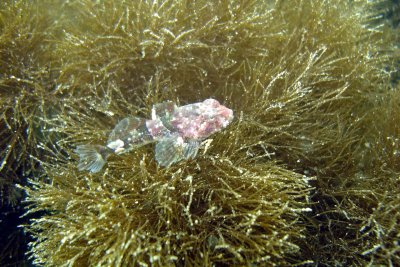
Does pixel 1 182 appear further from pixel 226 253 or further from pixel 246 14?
pixel 246 14

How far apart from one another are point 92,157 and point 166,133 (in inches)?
39.8

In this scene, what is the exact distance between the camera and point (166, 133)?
4.02 m

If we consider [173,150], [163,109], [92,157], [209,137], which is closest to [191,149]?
[173,150]

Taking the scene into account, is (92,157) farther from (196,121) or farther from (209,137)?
(209,137)

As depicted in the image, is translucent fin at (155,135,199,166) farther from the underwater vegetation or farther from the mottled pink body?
the mottled pink body

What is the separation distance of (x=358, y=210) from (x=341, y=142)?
3.32 feet

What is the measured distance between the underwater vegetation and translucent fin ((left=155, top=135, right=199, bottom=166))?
0.11 metres

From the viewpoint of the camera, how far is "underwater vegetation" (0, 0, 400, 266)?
9.97 feet

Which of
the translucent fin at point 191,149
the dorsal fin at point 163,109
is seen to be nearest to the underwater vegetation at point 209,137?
the translucent fin at point 191,149

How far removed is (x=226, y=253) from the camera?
293 cm

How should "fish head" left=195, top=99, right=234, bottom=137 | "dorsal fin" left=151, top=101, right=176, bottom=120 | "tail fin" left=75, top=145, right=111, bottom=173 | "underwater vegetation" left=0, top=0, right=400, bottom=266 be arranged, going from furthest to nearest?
"dorsal fin" left=151, top=101, right=176, bottom=120 → "fish head" left=195, top=99, right=234, bottom=137 → "tail fin" left=75, top=145, right=111, bottom=173 → "underwater vegetation" left=0, top=0, right=400, bottom=266

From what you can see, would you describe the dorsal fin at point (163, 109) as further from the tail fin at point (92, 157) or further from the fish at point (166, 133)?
the tail fin at point (92, 157)

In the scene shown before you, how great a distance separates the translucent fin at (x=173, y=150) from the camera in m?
3.36

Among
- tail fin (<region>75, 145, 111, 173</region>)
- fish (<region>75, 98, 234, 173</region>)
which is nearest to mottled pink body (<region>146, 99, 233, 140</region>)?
fish (<region>75, 98, 234, 173</region>)
